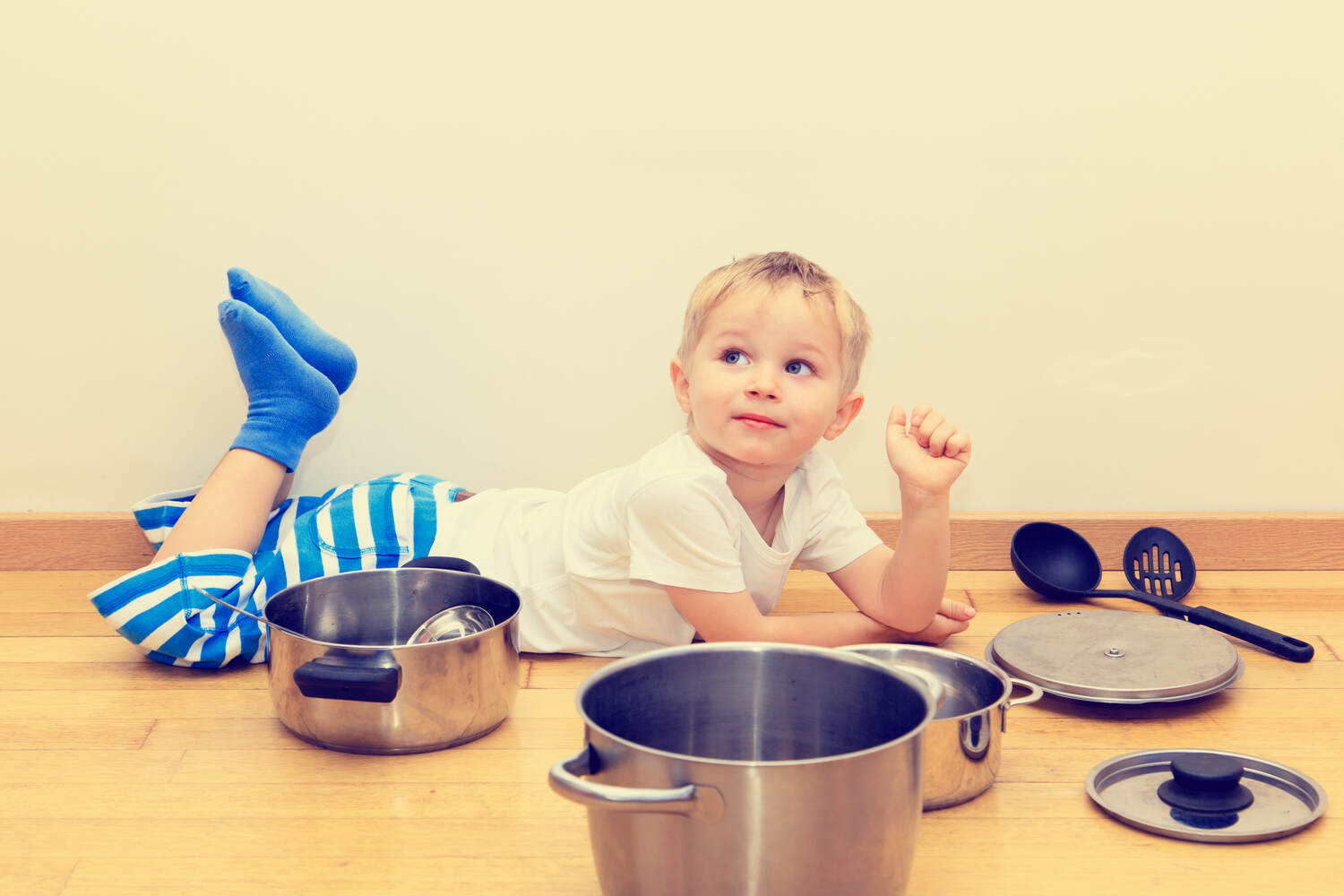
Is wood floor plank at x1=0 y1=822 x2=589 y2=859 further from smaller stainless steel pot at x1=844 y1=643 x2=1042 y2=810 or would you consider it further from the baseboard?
the baseboard

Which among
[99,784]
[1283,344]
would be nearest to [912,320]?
[1283,344]

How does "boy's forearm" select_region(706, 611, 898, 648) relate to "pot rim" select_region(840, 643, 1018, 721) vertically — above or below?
below

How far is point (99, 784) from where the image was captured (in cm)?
82

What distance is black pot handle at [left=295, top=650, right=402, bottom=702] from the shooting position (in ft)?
2.63

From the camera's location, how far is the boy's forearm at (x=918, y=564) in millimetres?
1004

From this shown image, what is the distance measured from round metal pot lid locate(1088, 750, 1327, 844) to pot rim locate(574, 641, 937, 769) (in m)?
0.21

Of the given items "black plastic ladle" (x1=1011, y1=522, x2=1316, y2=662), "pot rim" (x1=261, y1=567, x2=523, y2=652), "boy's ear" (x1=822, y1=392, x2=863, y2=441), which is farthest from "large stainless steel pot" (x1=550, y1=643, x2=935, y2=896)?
"black plastic ladle" (x1=1011, y1=522, x2=1316, y2=662)

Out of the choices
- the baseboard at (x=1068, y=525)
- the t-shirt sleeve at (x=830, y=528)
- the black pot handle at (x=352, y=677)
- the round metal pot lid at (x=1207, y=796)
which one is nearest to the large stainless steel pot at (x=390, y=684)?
the black pot handle at (x=352, y=677)

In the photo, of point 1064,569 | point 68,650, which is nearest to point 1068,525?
point 1064,569

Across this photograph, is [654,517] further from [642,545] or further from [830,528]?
[830,528]

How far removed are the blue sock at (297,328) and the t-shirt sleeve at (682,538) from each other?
465 millimetres

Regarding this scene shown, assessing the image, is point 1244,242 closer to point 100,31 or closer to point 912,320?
point 912,320

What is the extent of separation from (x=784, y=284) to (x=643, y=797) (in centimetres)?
60

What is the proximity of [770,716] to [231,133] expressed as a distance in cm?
102
